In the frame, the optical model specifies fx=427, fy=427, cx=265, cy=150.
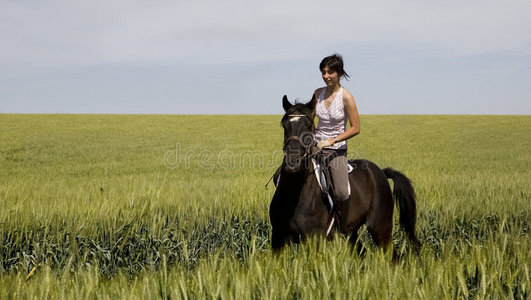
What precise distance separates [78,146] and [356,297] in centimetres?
2436

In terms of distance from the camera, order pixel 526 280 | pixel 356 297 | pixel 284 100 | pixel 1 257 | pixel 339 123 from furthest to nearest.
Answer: pixel 1 257 → pixel 339 123 → pixel 284 100 → pixel 526 280 → pixel 356 297

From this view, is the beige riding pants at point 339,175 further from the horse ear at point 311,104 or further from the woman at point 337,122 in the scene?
the horse ear at point 311,104

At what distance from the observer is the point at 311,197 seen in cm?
467

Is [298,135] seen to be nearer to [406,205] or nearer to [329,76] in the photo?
[329,76]

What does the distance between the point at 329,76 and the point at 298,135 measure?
917 mm

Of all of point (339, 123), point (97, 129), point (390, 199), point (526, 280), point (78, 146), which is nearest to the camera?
point (526, 280)

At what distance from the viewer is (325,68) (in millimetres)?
4719

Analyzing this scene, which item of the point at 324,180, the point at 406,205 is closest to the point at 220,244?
the point at 324,180

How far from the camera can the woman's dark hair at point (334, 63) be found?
15.4 ft

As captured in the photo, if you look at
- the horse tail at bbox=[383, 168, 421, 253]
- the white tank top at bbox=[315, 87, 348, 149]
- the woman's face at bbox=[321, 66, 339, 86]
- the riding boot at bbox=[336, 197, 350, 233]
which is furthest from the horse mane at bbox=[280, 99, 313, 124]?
the horse tail at bbox=[383, 168, 421, 253]

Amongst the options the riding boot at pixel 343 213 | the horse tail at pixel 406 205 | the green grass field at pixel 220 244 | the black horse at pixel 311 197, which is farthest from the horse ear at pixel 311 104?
the horse tail at pixel 406 205

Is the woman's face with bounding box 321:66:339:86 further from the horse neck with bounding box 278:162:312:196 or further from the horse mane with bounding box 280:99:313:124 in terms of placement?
the horse neck with bounding box 278:162:312:196

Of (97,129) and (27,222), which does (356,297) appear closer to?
(27,222)

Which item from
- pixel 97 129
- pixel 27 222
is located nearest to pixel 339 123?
pixel 27 222
